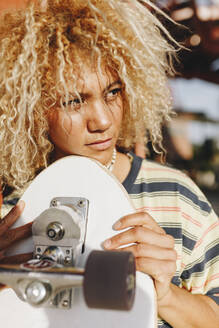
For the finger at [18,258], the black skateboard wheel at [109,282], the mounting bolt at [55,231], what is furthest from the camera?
the finger at [18,258]

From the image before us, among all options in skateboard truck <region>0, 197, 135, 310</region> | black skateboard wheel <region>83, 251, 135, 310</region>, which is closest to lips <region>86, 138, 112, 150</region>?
skateboard truck <region>0, 197, 135, 310</region>

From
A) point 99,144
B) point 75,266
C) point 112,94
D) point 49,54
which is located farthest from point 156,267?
point 49,54

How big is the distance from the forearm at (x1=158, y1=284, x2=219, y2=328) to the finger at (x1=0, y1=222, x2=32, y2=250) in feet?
1.22

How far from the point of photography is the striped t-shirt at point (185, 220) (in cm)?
112

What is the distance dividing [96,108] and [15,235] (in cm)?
41

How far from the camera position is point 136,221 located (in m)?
0.84

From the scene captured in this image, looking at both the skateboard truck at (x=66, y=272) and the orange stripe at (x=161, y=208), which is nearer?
the skateboard truck at (x=66, y=272)

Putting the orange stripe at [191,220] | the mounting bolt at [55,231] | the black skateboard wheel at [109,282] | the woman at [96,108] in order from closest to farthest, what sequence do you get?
the black skateboard wheel at [109,282], the mounting bolt at [55,231], the woman at [96,108], the orange stripe at [191,220]

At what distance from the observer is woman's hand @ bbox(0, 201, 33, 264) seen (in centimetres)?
90

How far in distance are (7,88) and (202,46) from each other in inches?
139

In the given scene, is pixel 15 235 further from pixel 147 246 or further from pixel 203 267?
pixel 203 267

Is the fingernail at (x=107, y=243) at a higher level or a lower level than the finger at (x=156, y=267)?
higher

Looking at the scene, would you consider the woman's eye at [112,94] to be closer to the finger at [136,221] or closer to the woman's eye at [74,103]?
the woman's eye at [74,103]

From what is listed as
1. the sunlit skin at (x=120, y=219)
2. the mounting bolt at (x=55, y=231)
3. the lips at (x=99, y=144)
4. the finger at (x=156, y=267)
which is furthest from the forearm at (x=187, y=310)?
the lips at (x=99, y=144)
